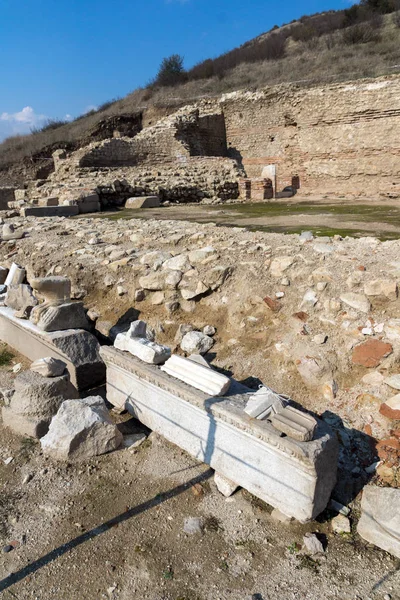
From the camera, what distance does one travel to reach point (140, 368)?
3.09 metres

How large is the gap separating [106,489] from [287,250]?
291cm

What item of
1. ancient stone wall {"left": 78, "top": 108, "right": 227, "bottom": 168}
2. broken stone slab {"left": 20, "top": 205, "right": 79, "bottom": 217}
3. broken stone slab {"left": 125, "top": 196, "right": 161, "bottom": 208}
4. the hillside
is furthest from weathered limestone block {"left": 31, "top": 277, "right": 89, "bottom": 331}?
the hillside

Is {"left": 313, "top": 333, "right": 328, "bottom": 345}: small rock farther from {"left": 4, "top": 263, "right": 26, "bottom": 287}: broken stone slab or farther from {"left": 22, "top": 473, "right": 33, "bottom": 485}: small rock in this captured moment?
{"left": 4, "top": 263, "right": 26, "bottom": 287}: broken stone slab

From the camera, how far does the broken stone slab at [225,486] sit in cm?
250

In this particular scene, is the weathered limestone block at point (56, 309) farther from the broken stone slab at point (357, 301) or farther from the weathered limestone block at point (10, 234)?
the weathered limestone block at point (10, 234)

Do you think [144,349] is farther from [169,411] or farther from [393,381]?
[393,381]

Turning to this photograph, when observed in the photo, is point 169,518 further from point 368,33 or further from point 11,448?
point 368,33

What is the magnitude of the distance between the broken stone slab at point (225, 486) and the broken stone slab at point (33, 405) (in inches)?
51.6

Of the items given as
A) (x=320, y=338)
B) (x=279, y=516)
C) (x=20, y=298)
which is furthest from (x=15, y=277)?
(x=279, y=516)

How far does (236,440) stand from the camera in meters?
2.47

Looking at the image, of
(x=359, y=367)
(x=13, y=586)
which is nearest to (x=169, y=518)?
(x=13, y=586)

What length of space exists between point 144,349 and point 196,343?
0.78 m

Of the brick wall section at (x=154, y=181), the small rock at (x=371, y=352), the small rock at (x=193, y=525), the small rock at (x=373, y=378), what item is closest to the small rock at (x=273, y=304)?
the small rock at (x=371, y=352)

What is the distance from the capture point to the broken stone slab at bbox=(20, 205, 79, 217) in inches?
371
